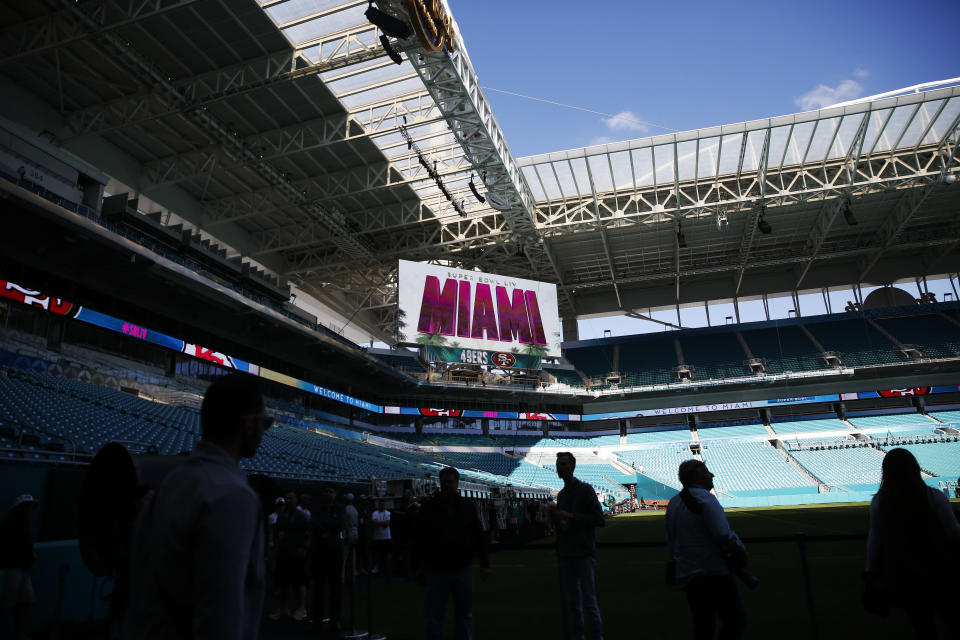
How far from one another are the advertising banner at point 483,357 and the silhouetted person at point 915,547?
2841 centimetres

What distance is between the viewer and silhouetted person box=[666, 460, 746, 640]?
3775 millimetres

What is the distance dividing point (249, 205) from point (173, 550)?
29841 millimetres

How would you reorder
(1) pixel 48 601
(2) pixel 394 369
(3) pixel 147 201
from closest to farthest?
(1) pixel 48 601 → (3) pixel 147 201 → (2) pixel 394 369

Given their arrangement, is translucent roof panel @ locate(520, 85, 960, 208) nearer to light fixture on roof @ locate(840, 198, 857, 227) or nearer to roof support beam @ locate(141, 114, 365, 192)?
light fixture on roof @ locate(840, 198, 857, 227)

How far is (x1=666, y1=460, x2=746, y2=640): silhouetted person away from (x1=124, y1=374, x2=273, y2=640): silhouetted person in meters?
2.87

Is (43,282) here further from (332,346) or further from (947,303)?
(947,303)

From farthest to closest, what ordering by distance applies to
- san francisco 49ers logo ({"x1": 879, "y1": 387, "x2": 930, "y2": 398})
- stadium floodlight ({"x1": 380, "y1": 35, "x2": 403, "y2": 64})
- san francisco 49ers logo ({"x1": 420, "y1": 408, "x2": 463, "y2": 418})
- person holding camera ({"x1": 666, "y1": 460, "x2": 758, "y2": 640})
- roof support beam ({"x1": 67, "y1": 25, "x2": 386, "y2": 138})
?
san francisco 49ers logo ({"x1": 420, "y1": 408, "x2": 463, "y2": 418}) → san francisco 49ers logo ({"x1": 879, "y1": 387, "x2": 930, "y2": 398}) → roof support beam ({"x1": 67, "y1": 25, "x2": 386, "y2": 138}) → stadium floodlight ({"x1": 380, "y1": 35, "x2": 403, "y2": 64}) → person holding camera ({"x1": 666, "y1": 460, "x2": 758, "y2": 640})

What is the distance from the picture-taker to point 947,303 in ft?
149

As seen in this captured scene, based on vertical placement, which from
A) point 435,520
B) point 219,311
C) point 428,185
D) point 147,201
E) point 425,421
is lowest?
point 435,520

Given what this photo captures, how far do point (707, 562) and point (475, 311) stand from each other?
2943 centimetres

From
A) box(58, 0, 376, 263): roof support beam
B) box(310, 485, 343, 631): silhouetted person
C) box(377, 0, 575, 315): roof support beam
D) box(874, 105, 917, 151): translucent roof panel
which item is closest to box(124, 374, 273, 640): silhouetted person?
box(310, 485, 343, 631): silhouetted person

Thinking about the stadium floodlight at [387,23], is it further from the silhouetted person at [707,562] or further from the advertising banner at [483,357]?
the advertising banner at [483,357]

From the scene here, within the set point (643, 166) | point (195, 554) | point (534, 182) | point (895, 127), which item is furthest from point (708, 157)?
point (195, 554)

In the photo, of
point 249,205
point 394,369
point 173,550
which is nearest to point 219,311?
point 249,205
